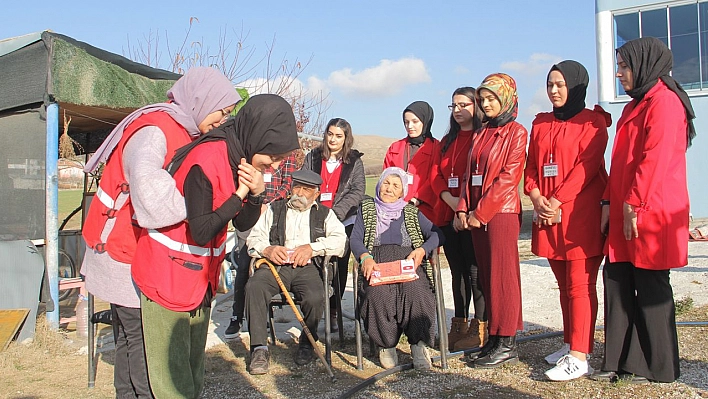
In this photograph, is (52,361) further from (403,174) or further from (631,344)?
(631,344)

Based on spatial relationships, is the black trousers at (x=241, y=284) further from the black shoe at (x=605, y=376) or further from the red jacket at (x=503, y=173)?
the black shoe at (x=605, y=376)

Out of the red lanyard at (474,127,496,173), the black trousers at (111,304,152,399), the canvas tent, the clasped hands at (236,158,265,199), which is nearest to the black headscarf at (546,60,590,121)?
the red lanyard at (474,127,496,173)

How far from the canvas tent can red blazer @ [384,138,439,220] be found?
2752 millimetres

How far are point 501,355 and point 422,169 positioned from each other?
1.69 meters

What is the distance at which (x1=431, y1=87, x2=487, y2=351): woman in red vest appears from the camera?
4949mm

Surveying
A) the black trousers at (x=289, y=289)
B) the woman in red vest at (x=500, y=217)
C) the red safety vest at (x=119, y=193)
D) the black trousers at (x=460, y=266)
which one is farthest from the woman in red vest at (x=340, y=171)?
the red safety vest at (x=119, y=193)

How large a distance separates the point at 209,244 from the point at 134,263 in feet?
0.97

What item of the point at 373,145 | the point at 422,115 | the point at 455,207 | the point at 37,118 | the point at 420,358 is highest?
the point at 373,145

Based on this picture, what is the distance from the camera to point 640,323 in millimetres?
3844

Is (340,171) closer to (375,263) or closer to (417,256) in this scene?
(375,263)

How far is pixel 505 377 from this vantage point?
4195 mm

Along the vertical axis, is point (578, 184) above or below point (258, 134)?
below

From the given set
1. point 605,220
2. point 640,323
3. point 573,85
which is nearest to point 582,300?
point 640,323

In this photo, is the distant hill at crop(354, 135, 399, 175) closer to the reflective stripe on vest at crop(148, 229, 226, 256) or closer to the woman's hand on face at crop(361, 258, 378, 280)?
the woman's hand on face at crop(361, 258, 378, 280)
